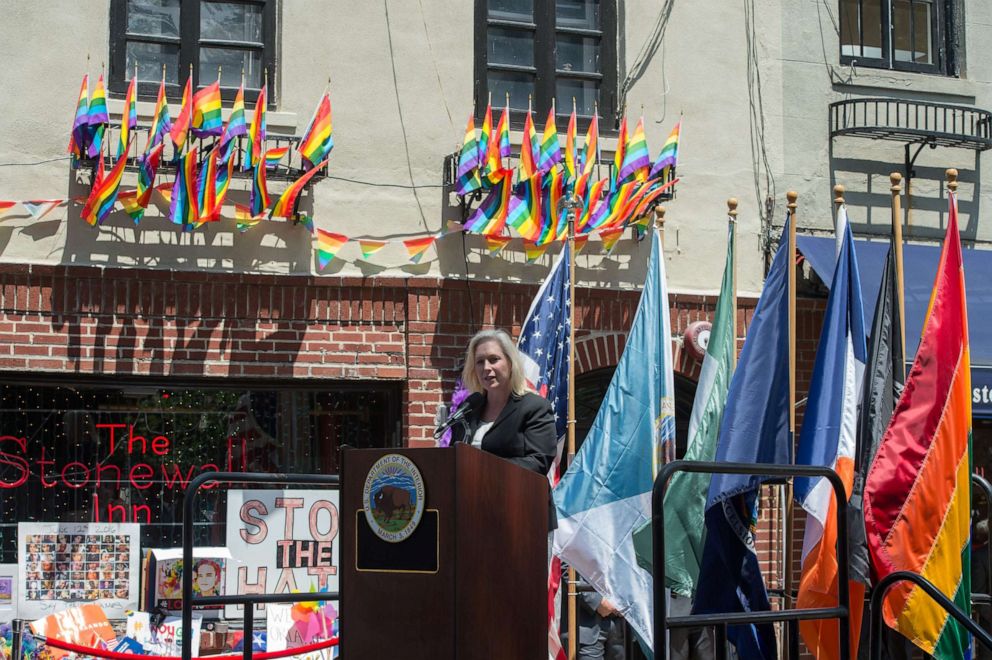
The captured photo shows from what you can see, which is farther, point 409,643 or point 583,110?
point 583,110

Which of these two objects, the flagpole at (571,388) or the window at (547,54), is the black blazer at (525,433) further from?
the window at (547,54)

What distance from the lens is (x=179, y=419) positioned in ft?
29.5

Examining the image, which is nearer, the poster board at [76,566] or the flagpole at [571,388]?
the flagpole at [571,388]

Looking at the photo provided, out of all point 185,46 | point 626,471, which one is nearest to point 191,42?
point 185,46

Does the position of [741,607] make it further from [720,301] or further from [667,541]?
[720,301]

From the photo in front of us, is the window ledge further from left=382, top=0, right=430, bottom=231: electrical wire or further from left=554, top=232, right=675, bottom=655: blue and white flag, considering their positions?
left=382, top=0, right=430, bottom=231: electrical wire

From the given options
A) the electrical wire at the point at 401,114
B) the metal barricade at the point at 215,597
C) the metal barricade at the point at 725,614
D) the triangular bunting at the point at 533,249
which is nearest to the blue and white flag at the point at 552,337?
the triangular bunting at the point at 533,249

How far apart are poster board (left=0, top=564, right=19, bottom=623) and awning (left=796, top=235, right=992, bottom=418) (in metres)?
5.55

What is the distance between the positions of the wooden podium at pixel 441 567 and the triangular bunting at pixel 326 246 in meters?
4.43

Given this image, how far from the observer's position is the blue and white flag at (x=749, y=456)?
22.0 ft

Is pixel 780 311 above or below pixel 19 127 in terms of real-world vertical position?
below

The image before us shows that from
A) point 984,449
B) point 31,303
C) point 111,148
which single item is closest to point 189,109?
point 111,148

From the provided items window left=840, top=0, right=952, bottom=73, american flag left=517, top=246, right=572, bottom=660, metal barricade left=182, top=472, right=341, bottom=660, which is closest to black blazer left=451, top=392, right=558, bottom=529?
metal barricade left=182, top=472, right=341, bottom=660

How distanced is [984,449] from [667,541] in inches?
141
